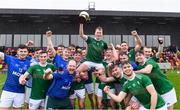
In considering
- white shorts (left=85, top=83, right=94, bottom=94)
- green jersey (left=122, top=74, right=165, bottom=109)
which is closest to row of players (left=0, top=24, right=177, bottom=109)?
green jersey (left=122, top=74, right=165, bottom=109)

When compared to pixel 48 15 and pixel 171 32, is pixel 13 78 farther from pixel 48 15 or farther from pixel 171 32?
pixel 171 32

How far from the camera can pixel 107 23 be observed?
41469 millimetres

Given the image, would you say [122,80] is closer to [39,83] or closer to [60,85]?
[60,85]

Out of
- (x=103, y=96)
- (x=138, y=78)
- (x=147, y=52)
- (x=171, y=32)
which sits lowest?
(x=103, y=96)

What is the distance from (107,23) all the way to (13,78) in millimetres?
32877

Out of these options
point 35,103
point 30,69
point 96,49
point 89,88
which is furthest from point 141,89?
point 89,88

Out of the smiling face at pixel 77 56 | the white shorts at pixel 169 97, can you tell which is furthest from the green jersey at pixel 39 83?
the white shorts at pixel 169 97

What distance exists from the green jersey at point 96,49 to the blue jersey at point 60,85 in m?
2.86

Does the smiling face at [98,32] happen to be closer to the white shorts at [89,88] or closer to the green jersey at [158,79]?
the white shorts at [89,88]

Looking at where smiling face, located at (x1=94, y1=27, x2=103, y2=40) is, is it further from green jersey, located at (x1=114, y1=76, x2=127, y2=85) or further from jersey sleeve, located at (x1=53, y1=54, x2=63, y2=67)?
green jersey, located at (x1=114, y1=76, x2=127, y2=85)

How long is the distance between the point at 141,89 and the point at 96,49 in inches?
179

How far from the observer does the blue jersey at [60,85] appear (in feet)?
27.9

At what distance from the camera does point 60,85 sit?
8562 millimetres

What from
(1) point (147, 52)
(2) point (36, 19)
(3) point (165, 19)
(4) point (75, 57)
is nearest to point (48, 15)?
(2) point (36, 19)
